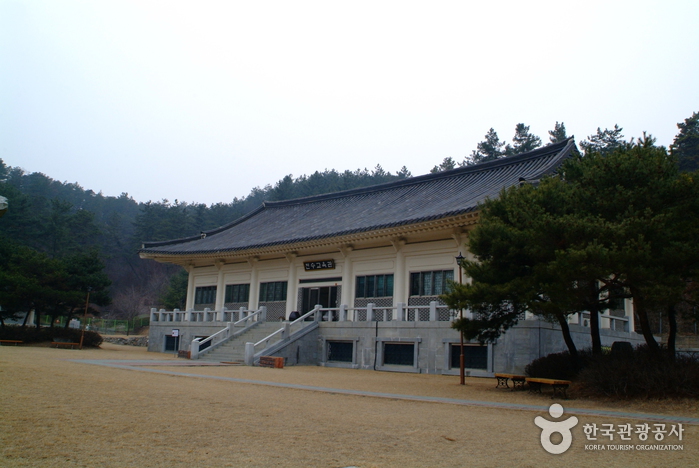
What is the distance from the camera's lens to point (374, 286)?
2517cm

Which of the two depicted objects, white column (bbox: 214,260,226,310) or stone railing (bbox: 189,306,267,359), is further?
white column (bbox: 214,260,226,310)

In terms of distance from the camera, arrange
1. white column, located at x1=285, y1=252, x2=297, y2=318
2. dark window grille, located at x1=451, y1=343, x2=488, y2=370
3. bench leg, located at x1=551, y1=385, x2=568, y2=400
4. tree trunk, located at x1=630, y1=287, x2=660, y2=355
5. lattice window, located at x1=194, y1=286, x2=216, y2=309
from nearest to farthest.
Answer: tree trunk, located at x1=630, y1=287, x2=660, y2=355 < bench leg, located at x1=551, y1=385, x2=568, y2=400 < dark window grille, located at x1=451, y1=343, x2=488, y2=370 < white column, located at x1=285, y1=252, x2=297, y2=318 < lattice window, located at x1=194, y1=286, x2=216, y2=309

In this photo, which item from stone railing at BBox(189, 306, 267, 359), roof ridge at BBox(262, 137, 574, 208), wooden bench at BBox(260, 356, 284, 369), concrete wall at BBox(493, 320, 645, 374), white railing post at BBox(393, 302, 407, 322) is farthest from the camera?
roof ridge at BBox(262, 137, 574, 208)

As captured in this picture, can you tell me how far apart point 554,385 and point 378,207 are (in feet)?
61.1

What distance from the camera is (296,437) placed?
711cm

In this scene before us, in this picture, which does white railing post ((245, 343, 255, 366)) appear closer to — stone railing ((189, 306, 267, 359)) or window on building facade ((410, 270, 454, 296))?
stone railing ((189, 306, 267, 359))

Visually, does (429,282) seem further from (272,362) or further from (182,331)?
(182,331)

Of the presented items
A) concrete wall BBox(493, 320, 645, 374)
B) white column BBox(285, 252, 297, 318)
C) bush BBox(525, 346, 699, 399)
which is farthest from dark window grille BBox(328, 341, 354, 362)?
bush BBox(525, 346, 699, 399)

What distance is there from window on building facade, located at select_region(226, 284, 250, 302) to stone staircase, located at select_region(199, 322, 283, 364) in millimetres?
5818

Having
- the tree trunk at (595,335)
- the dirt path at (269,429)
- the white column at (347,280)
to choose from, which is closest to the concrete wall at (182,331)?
the white column at (347,280)

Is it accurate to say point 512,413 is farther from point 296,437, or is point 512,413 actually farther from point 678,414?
point 296,437

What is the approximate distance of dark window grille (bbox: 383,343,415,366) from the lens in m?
21.0

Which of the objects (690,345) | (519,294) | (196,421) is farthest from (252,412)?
(690,345)

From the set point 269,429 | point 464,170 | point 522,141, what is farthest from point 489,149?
point 269,429
